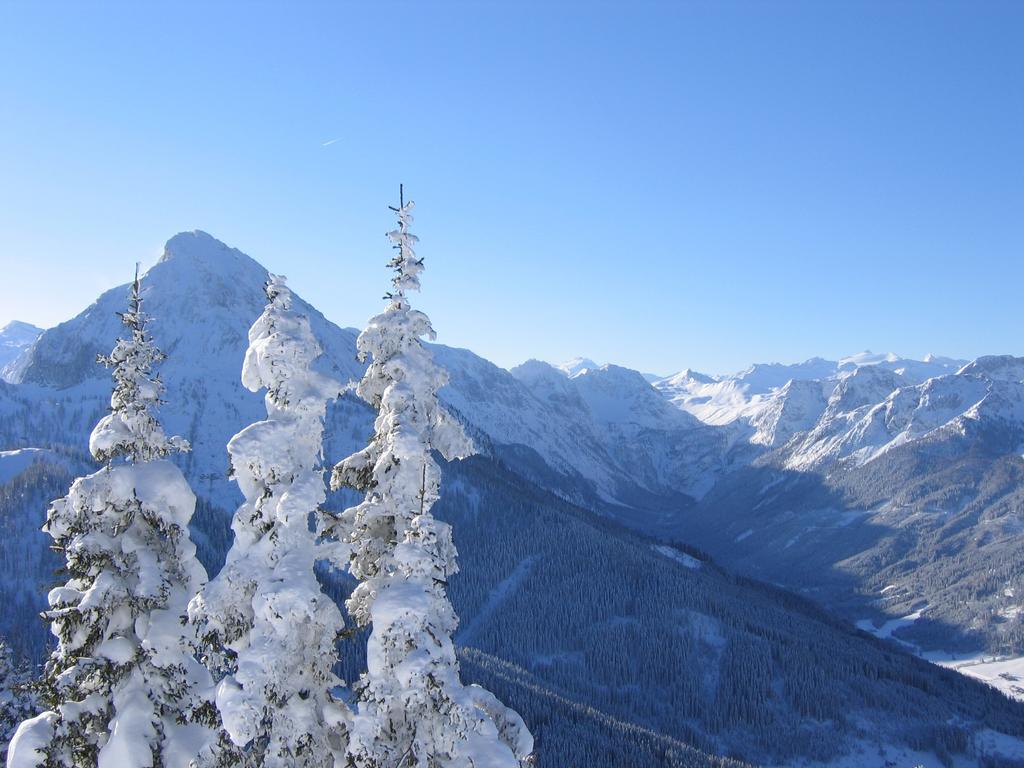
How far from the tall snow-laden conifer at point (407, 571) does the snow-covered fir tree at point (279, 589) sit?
136cm

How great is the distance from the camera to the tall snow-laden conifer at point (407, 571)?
16719 mm

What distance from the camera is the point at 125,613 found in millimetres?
19875

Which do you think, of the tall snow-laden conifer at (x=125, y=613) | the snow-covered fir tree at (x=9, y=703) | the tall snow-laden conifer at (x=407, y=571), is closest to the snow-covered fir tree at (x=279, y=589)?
the tall snow-laden conifer at (x=407, y=571)

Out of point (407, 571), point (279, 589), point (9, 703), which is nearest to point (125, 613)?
point (279, 589)

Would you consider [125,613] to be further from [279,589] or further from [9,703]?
[9,703]

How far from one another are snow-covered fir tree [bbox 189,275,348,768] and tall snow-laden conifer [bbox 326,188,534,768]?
1.36 m

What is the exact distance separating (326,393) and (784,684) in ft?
593

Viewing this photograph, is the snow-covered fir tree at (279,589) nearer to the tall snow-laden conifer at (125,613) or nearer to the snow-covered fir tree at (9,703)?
the tall snow-laden conifer at (125,613)

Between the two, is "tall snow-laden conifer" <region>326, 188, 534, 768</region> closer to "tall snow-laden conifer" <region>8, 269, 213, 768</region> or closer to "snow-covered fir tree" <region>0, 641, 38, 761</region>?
"tall snow-laden conifer" <region>8, 269, 213, 768</region>

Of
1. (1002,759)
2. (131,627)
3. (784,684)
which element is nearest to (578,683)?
(784,684)

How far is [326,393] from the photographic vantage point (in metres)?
19.3

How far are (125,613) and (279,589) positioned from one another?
5.60 m

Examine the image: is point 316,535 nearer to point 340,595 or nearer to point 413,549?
point 413,549

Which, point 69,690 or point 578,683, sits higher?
point 69,690
